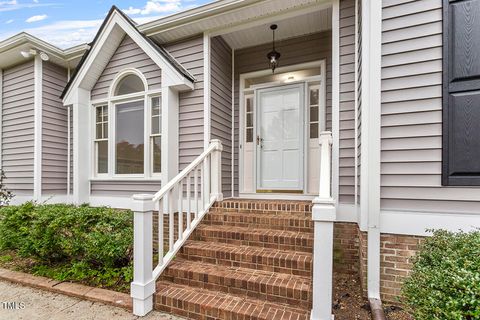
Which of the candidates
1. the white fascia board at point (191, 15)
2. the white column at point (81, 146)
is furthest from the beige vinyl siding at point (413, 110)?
the white column at point (81, 146)

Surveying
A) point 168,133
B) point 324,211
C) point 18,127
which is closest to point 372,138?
point 324,211

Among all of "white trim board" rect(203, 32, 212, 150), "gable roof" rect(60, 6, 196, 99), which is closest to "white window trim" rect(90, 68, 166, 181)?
"gable roof" rect(60, 6, 196, 99)

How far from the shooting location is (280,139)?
14.5 ft

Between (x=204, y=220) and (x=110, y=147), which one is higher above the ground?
(x=110, y=147)

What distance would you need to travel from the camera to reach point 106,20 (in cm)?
426

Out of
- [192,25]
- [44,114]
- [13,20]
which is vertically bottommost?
[44,114]

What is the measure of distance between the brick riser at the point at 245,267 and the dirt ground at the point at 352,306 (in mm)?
476

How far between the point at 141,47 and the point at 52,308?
12.3ft

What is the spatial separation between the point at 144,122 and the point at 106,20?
187cm

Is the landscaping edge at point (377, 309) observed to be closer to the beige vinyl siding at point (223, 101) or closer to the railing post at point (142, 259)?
the railing post at point (142, 259)

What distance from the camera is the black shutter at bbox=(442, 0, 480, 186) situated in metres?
2.34

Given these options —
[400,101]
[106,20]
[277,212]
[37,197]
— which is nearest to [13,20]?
[106,20]

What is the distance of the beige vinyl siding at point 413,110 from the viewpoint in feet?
8.02

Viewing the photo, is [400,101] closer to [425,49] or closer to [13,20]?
[425,49]
